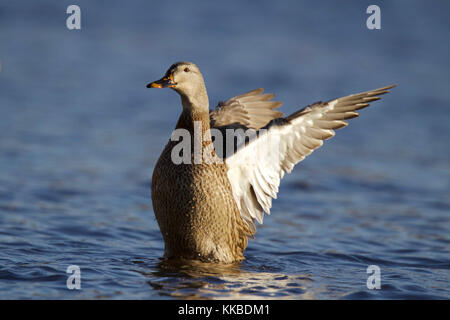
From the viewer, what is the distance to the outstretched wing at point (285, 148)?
21.1 ft

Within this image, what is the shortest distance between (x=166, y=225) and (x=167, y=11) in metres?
13.1

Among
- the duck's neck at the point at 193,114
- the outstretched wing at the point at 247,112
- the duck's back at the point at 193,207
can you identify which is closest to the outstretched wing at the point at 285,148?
the duck's back at the point at 193,207

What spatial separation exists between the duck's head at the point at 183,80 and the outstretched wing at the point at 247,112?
1.17m

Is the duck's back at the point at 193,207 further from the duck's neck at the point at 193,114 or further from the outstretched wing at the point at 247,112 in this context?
the outstretched wing at the point at 247,112

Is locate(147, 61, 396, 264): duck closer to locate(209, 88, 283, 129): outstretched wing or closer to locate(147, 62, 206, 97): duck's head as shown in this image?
locate(147, 62, 206, 97): duck's head

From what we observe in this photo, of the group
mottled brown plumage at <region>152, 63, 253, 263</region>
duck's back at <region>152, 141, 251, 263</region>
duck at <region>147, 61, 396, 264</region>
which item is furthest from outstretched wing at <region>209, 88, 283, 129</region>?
duck's back at <region>152, 141, 251, 263</region>

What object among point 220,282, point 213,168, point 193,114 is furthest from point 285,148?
point 220,282

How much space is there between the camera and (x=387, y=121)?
1349 cm

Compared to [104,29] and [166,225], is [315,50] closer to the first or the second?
[104,29]

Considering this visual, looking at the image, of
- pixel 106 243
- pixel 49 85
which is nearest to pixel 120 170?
pixel 106 243

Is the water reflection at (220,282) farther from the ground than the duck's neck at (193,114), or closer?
closer

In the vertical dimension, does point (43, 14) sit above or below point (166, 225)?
above

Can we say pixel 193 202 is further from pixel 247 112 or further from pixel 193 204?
pixel 247 112

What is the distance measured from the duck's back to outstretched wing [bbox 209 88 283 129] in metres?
1.33
